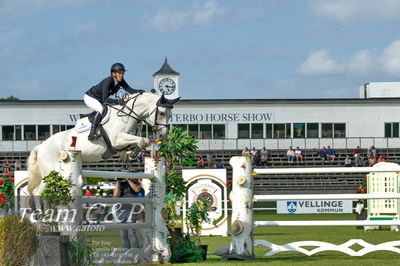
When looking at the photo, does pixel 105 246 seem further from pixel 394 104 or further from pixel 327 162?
pixel 394 104

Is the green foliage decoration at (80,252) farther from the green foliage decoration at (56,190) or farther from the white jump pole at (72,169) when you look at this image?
the white jump pole at (72,169)

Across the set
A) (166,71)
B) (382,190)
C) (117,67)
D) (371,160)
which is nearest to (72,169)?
(117,67)

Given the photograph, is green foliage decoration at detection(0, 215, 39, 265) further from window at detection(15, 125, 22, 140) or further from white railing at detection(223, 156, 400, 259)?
window at detection(15, 125, 22, 140)

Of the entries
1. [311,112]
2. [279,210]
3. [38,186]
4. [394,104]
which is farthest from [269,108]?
[38,186]

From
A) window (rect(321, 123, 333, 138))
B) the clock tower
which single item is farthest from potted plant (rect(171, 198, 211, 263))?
the clock tower

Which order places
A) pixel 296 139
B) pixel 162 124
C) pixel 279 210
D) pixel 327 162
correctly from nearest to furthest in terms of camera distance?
pixel 162 124, pixel 279 210, pixel 327 162, pixel 296 139

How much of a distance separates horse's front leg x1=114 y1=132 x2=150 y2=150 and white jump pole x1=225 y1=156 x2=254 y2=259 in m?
2.31

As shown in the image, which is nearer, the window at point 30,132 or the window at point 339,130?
the window at point 30,132

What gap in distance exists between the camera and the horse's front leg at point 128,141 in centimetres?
1188

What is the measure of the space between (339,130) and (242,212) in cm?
4733

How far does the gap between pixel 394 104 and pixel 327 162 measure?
10.7 metres

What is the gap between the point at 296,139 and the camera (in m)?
53.8

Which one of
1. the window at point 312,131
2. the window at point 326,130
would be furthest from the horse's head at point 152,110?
the window at point 326,130

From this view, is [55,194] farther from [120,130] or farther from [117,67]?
[120,130]
